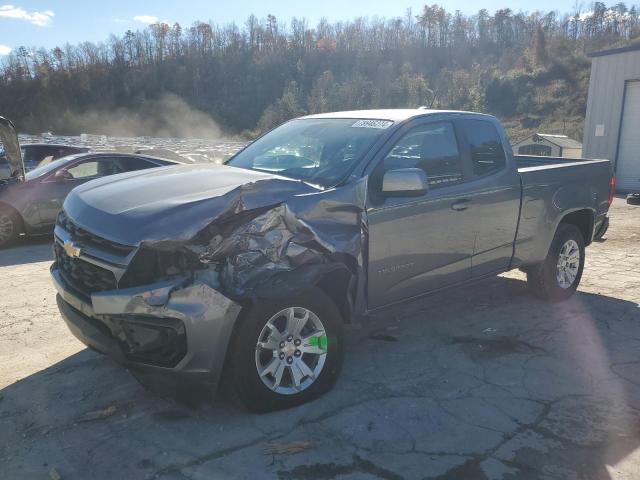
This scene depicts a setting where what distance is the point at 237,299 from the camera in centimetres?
300

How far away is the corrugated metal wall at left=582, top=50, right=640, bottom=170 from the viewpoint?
53.4 feet

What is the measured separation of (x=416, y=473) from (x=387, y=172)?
76.2 inches

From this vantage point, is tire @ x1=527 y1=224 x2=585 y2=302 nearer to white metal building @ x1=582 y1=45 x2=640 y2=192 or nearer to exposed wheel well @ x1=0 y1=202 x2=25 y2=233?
exposed wheel well @ x1=0 y1=202 x2=25 y2=233

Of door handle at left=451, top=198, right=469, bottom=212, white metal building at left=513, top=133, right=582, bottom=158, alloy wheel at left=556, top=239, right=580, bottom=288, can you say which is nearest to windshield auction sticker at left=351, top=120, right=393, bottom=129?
door handle at left=451, top=198, right=469, bottom=212

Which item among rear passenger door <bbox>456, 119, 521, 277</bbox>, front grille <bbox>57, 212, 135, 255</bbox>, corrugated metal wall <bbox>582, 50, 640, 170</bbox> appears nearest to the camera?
front grille <bbox>57, 212, 135, 255</bbox>

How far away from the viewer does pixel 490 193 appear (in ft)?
15.2

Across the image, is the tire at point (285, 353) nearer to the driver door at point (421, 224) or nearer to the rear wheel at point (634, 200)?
the driver door at point (421, 224)

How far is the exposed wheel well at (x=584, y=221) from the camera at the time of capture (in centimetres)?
578

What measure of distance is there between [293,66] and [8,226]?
314 feet

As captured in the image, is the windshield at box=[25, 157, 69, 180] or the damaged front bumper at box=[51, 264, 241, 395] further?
the windshield at box=[25, 157, 69, 180]

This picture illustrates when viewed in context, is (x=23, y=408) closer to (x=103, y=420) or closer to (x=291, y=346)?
(x=103, y=420)

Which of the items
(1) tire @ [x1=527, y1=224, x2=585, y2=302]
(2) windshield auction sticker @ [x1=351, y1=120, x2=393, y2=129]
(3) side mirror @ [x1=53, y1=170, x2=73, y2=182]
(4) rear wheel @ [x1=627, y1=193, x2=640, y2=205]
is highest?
(2) windshield auction sticker @ [x1=351, y1=120, x2=393, y2=129]

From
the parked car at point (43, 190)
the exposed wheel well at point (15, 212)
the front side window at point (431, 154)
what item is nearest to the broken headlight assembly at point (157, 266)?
the front side window at point (431, 154)

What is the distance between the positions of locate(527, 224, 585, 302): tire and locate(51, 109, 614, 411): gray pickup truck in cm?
81
